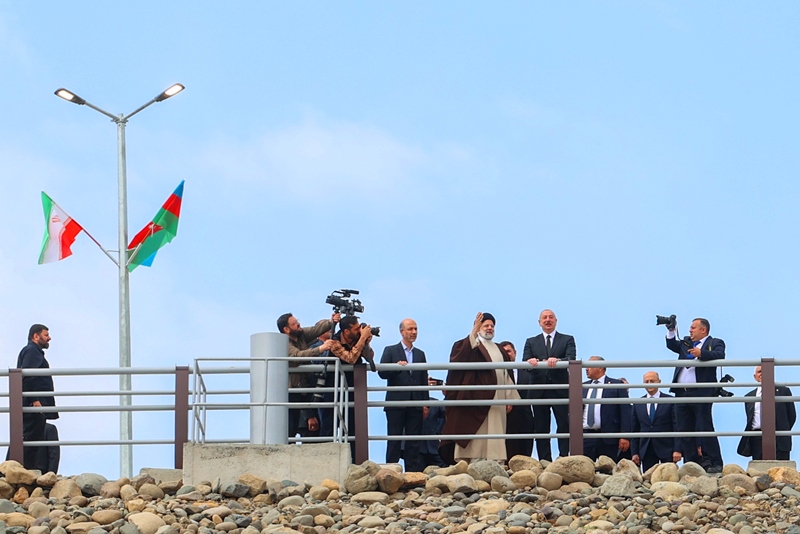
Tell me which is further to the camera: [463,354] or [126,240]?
[126,240]

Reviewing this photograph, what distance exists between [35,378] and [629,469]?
738cm

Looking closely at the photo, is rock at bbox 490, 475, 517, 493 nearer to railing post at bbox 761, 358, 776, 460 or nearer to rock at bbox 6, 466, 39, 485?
railing post at bbox 761, 358, 776, 460

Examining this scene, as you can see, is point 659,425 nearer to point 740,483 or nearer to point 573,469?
point 740,483

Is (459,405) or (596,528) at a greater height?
(459,405)

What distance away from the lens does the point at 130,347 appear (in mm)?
25125

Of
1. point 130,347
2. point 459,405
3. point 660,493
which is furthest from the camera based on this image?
point 130,347

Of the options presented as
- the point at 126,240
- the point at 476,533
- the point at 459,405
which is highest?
the point at 126,240

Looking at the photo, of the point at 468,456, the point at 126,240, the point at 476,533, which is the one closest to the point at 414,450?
the point at 468,456

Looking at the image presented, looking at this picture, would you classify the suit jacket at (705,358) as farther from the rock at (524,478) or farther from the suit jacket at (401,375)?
the suit jacket at (401,375)

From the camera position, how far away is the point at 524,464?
17250mm

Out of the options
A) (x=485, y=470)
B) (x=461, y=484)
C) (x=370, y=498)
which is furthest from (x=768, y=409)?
(x=370, y=498)

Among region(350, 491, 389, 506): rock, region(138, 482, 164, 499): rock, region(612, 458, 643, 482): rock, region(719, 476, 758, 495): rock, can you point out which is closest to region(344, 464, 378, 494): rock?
region(350, 491, 389, 506): rock

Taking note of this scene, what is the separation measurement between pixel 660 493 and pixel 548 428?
6.74 ft

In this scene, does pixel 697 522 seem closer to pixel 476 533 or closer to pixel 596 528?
pixel 596 528
